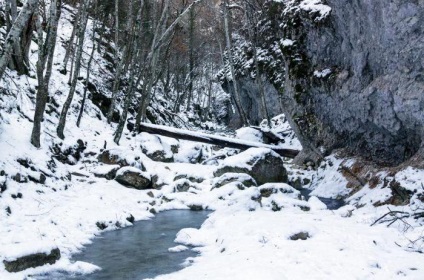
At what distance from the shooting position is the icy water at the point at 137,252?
6617 millimetres

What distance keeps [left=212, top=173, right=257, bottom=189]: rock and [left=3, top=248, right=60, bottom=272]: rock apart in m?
7.45

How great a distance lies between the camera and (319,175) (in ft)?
50.7

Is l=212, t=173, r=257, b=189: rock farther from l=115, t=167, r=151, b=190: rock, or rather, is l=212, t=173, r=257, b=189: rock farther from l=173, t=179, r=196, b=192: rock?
l=115, t=167, r=151, b=190: rock

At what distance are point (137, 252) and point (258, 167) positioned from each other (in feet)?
27.0

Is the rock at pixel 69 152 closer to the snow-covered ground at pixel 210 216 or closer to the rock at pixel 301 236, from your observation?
the snow-covered ground at pixel 210 216

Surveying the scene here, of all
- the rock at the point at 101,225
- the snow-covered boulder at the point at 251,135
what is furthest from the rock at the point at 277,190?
the snow-covered boulder at the point at 251,135

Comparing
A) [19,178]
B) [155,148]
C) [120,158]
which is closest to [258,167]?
[120,158]

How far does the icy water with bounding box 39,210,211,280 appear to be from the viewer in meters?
6.62

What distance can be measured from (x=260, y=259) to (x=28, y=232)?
4532 mm

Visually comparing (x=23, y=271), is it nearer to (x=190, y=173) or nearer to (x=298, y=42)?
(x=190, y=173)

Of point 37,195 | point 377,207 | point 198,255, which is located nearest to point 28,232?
point 37,195

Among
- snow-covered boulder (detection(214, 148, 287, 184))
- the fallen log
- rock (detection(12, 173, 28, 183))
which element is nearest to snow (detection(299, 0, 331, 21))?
snow-covered boulder (detection(214, 148, 287, 184))

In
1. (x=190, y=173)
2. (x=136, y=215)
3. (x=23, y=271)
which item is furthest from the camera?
(x=190, y=173)

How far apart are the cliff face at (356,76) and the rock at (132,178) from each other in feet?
23.6
